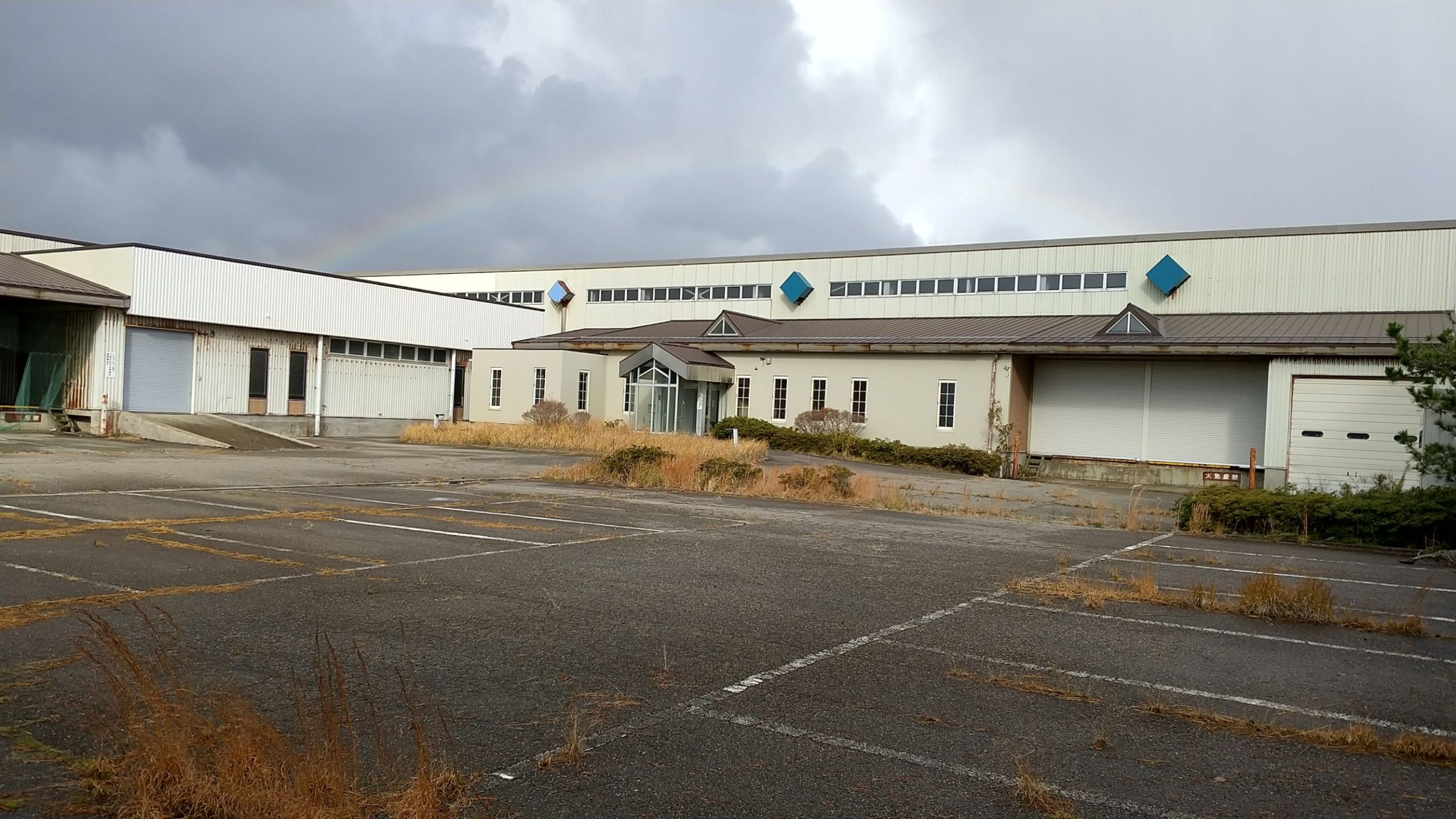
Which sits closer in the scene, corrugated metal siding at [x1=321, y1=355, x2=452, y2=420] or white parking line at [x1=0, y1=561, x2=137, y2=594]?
white parking line at [x1=0, y1=561, x2=137, y2=594]

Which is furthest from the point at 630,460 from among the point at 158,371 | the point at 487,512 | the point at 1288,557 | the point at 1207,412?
the point at 158,371

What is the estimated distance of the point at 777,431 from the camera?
3247 centimetres

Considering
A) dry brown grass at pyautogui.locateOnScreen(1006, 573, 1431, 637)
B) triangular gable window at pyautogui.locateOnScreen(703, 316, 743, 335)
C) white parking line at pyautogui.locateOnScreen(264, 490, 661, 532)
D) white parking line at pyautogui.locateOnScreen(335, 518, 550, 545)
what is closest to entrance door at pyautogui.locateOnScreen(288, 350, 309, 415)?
triangular gable window at pyautogui.locateOnScreen(703, 316, 743, 335)

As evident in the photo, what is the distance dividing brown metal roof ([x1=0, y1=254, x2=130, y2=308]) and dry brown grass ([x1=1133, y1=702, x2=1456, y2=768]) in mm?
31653

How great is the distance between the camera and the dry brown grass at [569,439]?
84.4 feet

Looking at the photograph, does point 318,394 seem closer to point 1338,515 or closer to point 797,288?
point 797,288

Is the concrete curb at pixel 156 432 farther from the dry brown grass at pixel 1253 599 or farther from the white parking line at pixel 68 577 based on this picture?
the dry brown grass at pixel 1253 599

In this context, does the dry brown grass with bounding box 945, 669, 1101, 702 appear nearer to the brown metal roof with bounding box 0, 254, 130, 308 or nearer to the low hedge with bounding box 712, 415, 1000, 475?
the low hedge with bounding box 712, 415, 1000, 475

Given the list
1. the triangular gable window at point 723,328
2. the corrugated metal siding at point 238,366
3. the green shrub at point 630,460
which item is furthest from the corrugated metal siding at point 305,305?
the green shrub at point 630,460

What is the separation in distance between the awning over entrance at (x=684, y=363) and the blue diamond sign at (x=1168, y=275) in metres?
14.9

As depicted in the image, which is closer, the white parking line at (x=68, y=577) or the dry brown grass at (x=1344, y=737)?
the dry brown grass at (x=1344, y=737)

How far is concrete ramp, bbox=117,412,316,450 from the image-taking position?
26422 mm

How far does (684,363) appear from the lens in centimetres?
3353

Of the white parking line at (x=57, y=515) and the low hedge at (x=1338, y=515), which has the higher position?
the low hedge at (x=1338, y=515)
